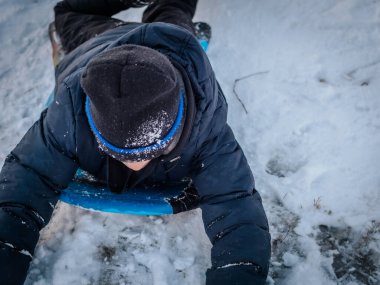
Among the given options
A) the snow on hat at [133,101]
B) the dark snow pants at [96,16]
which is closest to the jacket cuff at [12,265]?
the snow on hat at [133,101]

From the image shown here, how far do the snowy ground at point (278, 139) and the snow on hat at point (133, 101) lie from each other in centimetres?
75

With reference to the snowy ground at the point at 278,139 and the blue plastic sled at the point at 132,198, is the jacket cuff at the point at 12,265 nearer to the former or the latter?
the snowy ground at the point at 278,139

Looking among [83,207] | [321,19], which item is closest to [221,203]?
[83,207]

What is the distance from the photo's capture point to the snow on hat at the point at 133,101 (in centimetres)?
106

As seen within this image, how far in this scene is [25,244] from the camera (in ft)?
4.92

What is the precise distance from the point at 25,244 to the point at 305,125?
165 cm

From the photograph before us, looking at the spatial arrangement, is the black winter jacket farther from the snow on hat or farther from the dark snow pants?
the dark snow pants

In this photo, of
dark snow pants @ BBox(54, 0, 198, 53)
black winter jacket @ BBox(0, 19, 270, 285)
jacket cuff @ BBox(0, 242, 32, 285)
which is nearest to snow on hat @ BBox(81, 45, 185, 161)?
black winter jacket @ BBox(0, 19, 270, 285)

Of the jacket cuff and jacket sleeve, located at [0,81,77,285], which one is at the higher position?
jacket sleeve, located at [0,81,77,285]

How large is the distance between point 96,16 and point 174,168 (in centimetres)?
124

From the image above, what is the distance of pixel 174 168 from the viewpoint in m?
1.73

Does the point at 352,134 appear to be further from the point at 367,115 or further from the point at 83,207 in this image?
the point at 83,207

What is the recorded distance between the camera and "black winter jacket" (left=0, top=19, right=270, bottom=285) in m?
1.46

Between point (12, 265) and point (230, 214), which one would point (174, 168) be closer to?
point (230, 214)
